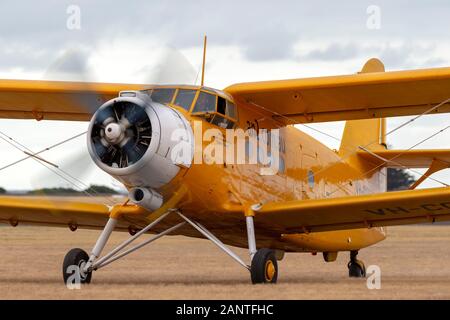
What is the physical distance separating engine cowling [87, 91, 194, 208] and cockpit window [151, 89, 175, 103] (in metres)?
0.85

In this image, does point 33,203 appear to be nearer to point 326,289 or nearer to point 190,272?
point 190,272

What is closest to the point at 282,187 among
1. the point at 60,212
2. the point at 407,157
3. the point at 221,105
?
the point at 221,105

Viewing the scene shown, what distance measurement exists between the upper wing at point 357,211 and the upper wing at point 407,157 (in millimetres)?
2835

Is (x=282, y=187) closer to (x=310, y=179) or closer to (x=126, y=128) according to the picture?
(x=310, y=179)

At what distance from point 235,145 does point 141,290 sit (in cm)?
321

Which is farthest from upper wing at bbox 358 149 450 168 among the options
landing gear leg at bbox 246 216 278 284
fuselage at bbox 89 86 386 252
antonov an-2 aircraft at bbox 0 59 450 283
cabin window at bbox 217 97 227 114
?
landing gear leg at bbox 246 216 278 284

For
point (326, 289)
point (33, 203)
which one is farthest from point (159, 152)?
point (33, 203)

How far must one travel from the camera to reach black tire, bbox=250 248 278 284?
1338 cm

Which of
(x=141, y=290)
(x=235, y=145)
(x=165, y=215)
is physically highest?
(x=235, y=145)

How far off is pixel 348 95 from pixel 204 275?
3744 millimetres

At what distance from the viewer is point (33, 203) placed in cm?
1585

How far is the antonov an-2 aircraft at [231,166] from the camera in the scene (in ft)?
42.2

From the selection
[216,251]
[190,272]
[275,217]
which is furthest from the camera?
[216,251]

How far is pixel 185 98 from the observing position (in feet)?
45.9
